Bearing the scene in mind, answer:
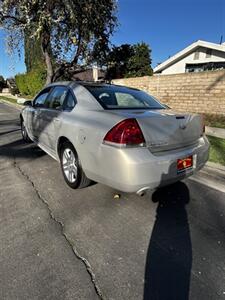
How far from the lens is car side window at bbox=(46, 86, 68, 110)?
392 centimetres

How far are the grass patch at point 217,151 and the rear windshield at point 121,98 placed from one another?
77.9 inches

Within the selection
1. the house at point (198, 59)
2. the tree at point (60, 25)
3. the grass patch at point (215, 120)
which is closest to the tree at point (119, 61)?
the tree at point (60, 25)

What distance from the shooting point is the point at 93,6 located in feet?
39.7

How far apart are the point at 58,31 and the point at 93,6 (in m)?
2.49

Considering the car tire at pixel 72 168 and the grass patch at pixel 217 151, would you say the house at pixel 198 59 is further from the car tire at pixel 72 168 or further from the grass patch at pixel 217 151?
the car tire at pixel 72 168

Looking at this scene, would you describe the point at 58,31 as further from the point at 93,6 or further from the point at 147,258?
the point at 147,258

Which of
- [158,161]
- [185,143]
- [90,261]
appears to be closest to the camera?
[90,261]

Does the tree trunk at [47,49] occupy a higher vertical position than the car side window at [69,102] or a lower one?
higher

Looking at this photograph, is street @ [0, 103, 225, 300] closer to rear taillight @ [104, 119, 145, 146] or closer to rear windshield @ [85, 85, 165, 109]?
rear taillight @ [104, 119, 145, 146]

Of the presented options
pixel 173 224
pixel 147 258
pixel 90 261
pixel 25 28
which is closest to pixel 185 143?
pixel 173 224

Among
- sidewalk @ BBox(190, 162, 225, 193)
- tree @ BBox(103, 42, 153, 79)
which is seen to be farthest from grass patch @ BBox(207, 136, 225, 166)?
tree @ BBox(103, 42, 153, 79)

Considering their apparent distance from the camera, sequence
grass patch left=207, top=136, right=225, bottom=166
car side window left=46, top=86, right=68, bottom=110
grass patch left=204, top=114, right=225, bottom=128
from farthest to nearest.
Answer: grass patch left=204, top=114, right=225, bottom=128 < grass patch left=207, top=136, right=225, bottom=166 < car side window left=46, top=86, right=68, bottom=110

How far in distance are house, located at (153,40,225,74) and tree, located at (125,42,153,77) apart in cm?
420

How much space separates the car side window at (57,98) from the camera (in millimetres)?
3924
